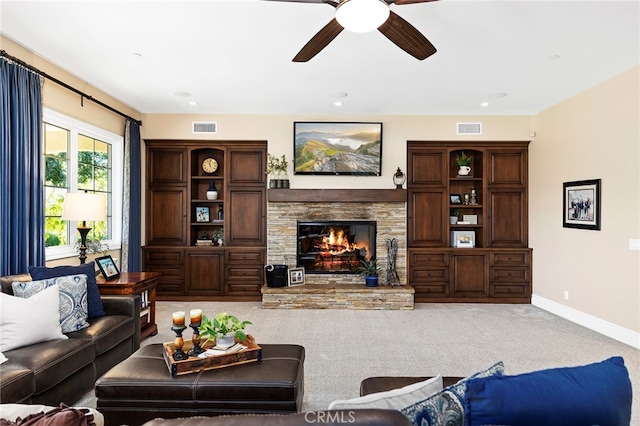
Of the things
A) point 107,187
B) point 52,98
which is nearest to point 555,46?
point 52,98

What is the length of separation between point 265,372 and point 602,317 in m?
4.26

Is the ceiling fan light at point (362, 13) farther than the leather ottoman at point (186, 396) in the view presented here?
Yes

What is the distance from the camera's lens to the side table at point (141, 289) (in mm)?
3615

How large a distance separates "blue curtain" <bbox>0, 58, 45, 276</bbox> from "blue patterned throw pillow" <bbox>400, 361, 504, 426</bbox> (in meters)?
3.51

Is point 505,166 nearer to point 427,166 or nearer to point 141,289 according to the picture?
point 427,166

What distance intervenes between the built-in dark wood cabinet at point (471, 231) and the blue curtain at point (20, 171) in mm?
4759

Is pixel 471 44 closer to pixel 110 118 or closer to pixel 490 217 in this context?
pixel 490 217

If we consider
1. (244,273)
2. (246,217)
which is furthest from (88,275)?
(246,217)

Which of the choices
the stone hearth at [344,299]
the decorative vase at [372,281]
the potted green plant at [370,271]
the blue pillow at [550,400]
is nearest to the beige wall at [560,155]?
the potted green plant at [370,271]

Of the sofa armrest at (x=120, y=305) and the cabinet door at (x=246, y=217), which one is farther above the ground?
the cabinet door at (x=246, y=217)

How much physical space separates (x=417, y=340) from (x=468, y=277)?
87.0 inches

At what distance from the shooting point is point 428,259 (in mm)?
5766

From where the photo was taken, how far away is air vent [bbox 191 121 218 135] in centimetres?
588

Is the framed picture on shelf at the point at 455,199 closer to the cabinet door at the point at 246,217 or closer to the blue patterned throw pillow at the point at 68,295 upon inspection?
the cabinet door at the point at 246,217
